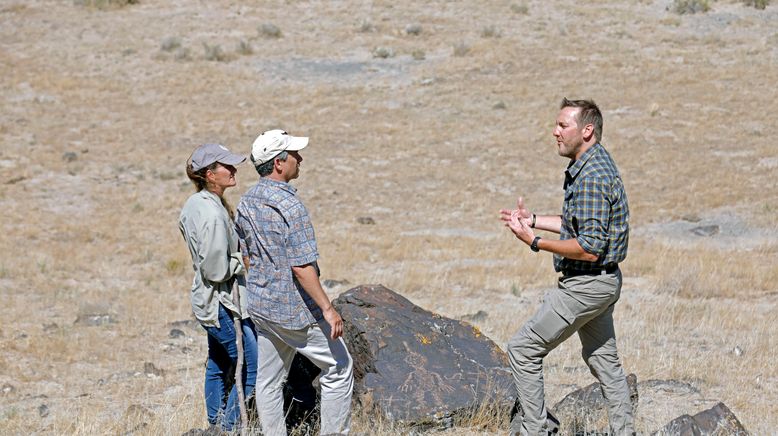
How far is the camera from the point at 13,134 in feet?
71.5

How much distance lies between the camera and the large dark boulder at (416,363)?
557 centimetres

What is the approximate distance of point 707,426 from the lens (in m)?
4.92

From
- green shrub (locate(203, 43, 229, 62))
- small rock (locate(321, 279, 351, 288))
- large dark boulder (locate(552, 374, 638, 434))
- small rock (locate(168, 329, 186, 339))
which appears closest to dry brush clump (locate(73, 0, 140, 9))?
green shrub (locate(203, 43, 229, 62))

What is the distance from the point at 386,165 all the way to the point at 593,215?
15442mm

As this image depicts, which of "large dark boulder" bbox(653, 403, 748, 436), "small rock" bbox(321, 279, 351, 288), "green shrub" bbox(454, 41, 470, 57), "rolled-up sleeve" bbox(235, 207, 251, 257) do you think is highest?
"rolled-up sleeve" bbox(235, 207, 251, 257)

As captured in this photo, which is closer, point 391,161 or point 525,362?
point 525,362

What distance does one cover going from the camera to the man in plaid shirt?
4.35m

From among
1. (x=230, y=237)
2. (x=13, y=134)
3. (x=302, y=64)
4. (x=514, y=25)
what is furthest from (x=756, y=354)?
(x=514, y=25)

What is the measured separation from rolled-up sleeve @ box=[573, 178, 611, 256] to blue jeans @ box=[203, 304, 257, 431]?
2.00 meters

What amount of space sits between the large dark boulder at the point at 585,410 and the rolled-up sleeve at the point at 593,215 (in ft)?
4.41

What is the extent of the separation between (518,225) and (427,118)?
18.4 metres

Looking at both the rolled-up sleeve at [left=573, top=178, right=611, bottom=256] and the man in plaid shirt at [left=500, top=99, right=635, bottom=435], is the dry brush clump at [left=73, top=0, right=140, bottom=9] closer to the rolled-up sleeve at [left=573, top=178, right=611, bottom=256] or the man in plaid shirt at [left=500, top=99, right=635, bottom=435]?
the man in plaid shirt at [left=500, top=99, right=635, bottom=435]

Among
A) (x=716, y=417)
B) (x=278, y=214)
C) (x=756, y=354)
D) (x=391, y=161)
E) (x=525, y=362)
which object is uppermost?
(x=278, y=214)

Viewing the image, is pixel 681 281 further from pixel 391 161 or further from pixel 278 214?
pixel 391 161
